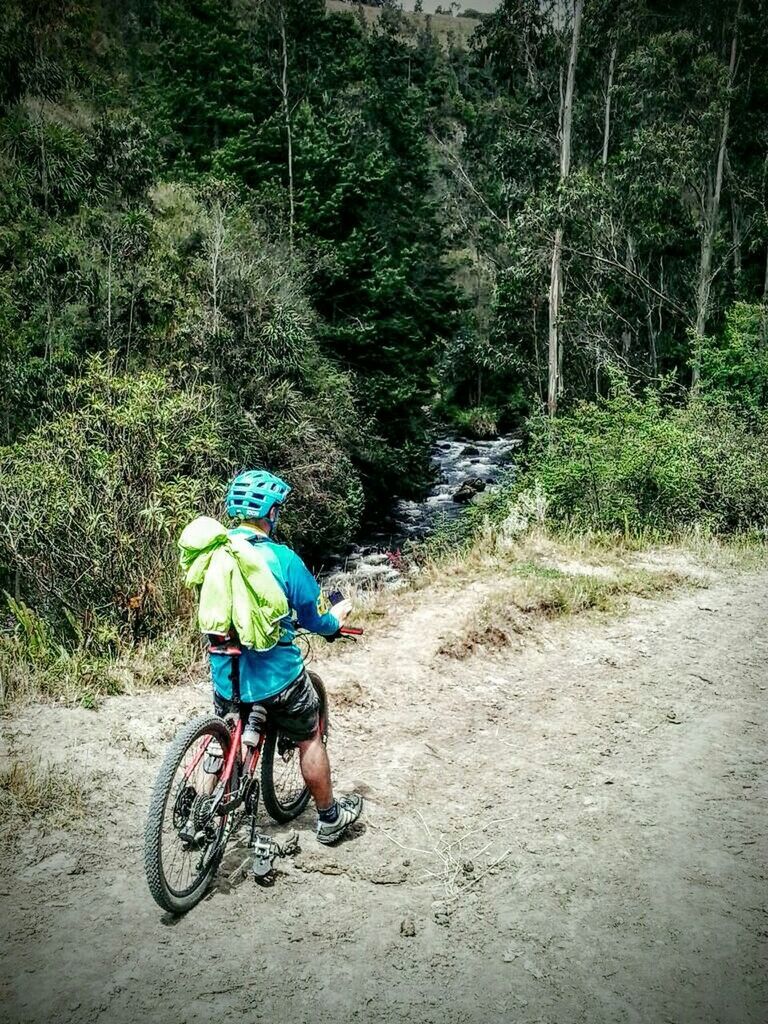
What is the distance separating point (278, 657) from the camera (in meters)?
3.63

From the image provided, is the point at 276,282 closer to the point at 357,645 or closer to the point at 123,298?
the point at 123,298

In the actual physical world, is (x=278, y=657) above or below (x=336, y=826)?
above

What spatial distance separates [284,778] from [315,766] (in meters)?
0.94

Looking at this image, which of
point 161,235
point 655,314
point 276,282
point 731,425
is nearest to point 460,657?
point 731,425

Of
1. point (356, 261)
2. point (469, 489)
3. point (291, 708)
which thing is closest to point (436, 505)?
point (469, 489)

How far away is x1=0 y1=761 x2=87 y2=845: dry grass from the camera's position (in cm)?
418

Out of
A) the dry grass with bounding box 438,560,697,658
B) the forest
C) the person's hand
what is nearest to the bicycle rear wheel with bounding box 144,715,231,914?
the person's hand

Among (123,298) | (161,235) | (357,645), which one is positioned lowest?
(357,645)

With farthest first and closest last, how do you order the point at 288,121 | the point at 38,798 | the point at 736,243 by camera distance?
1. the point at 288,121
2. the point at 736,243
3. the point at 38,798

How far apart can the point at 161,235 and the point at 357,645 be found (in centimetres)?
1836

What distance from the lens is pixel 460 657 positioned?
687cm

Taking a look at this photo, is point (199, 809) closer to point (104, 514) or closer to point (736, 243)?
point (104, 514)

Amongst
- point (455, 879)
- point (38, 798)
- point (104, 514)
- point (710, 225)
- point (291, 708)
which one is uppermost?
point (710, 225)

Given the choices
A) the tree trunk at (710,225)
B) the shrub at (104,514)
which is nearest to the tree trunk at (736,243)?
the tree trunk at (710,225)
